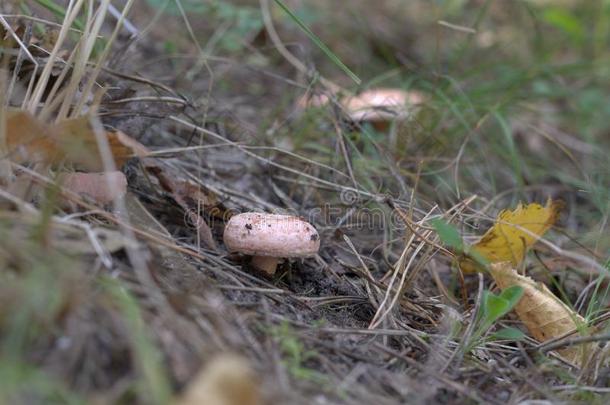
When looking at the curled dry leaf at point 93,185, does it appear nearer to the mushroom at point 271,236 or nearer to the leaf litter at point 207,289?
the leaf litter at point 207,289

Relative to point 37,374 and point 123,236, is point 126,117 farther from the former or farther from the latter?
point 37,374

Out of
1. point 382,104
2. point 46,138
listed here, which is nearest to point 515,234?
point 382,104

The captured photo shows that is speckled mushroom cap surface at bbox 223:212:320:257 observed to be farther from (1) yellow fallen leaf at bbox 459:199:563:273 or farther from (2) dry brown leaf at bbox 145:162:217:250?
(1) yellow fallen leaf at bbox 459:199:563:273

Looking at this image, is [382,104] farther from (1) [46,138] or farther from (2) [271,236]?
(1) [46,138]

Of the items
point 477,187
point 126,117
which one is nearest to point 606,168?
point 477,187

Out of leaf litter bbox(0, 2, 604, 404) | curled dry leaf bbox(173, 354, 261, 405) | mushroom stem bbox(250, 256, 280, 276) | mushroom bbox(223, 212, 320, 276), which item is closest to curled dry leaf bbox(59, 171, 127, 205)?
leaf litter bbox(0, 2, 604, 404)

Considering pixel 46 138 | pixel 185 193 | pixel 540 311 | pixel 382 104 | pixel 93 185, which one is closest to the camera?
pixel 46 138
